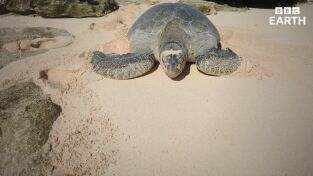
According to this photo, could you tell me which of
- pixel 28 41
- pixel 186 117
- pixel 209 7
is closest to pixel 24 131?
pixel 186 117

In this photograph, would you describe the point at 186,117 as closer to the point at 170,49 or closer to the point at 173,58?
the point at 173,58

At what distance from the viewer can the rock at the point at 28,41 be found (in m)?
3.66

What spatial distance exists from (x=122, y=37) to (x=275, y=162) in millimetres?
2906

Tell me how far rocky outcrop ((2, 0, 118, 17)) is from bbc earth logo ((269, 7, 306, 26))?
314 cm

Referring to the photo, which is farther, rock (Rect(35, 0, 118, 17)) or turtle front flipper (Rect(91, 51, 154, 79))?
rock (Rect(35, 0, 118, 17))

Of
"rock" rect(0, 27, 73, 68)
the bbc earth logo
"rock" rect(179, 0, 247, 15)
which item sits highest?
"rock" rect(179, 0, 247, 15)

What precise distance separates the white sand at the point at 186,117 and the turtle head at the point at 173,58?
14 centimetres

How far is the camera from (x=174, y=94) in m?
2.81

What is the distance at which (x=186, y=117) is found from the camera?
8.29 ft

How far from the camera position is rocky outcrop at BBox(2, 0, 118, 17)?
510cm

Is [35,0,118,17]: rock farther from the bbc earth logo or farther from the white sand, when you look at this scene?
the bbc earth logo

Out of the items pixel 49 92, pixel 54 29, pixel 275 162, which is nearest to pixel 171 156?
pixel 275 162

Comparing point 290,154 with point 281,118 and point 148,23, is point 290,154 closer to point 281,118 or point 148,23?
point 281,118

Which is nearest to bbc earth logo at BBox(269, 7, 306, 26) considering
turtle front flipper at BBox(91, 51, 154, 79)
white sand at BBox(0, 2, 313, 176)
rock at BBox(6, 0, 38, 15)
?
white sand at BBox(0, 2, 313, 176)
